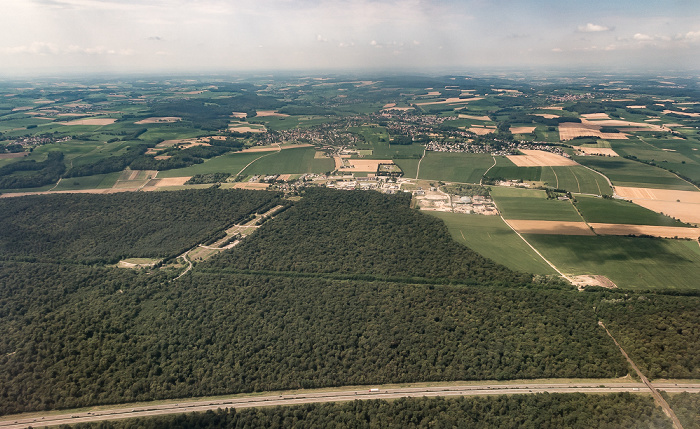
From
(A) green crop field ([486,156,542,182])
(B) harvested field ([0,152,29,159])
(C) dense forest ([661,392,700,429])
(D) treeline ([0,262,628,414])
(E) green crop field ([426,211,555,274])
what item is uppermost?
(B) harvested field ([0,152,29,159])

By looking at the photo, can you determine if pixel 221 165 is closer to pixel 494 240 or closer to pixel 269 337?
pixel 269 337

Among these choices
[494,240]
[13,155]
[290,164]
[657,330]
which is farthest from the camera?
[13,155]

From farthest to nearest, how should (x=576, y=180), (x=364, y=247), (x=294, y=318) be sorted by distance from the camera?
(x=576, y=180) < (x=364, y=247) < (x=294, y=318)

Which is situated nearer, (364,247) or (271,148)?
(364,247)

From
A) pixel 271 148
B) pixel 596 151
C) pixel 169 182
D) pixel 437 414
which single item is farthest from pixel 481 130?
pixel 437 414

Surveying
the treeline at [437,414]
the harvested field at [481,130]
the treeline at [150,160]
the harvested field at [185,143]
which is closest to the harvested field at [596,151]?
the harvested field at [481,130]

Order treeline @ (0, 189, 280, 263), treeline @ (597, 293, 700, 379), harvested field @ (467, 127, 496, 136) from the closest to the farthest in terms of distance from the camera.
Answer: treeline @ (597, 293, 700, 379) < treeline @ (0, 189, 280, 263) < harvested field @ (467, 127, 496, 136)

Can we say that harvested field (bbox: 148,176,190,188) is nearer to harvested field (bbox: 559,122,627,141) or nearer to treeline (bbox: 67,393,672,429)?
treeline (bbox: 67,393,672,429)

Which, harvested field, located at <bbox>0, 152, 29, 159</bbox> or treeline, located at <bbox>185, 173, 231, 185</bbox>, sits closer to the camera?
treeline, located at <bbox>185, 173, 231, 185</bbox>

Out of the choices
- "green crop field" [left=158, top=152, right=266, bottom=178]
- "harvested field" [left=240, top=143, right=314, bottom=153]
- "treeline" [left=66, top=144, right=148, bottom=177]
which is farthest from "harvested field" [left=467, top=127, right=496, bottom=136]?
"treeline" [left=66, top=144, right=148, bottom=177]
